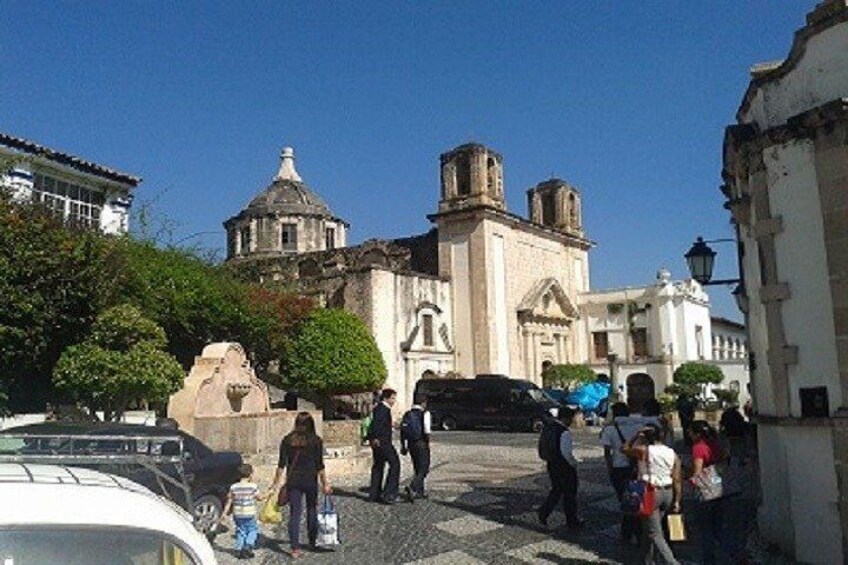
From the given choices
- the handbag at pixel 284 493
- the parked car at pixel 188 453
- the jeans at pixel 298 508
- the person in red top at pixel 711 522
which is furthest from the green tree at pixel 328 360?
the person in red top at pixel 711 522

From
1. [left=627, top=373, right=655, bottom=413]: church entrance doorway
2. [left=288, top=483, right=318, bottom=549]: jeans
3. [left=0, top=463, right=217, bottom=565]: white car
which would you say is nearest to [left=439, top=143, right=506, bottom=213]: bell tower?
[left=627, top=373, right=655, bottom=413]: church entrance doorway

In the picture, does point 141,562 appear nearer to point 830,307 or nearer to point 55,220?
point 830,307

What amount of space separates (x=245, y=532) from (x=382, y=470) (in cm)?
357

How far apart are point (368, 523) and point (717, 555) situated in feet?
14.1

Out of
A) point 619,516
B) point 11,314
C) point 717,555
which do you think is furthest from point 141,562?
point 11,314

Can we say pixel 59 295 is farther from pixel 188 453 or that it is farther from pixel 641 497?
pixel 641 497

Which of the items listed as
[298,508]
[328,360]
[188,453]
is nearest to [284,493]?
[298,508]

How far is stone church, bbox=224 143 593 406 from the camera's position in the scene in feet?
118

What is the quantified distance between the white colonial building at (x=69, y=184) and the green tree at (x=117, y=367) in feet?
20.9

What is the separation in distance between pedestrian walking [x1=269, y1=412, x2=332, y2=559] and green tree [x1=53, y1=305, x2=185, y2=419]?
821cm

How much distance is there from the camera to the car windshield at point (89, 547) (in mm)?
2312

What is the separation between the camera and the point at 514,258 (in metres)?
41.3

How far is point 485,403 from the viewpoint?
29578mm

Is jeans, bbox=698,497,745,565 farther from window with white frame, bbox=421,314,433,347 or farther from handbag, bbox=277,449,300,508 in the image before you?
window with white frame, bbox=421,314,433,347
